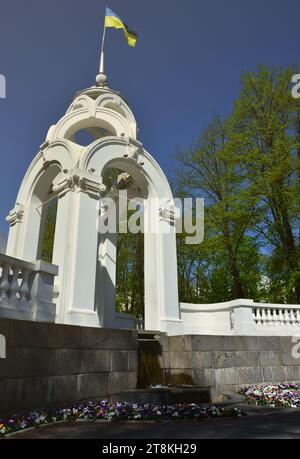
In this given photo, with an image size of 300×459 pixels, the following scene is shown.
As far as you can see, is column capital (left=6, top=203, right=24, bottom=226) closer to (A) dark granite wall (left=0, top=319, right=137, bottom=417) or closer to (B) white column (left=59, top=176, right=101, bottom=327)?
(B) white column (left=59, top=176, right=101, bottom=327)

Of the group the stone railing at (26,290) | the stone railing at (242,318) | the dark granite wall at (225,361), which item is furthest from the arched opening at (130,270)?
the stone railing at (26,290)

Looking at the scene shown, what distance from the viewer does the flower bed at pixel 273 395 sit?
697 cm

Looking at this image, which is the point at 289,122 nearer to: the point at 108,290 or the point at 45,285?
the point at 108,290

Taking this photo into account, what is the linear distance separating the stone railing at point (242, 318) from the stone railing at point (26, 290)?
633 centimetres

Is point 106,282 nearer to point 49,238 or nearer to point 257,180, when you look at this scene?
point 257,180

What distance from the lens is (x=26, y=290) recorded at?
21.7 ft

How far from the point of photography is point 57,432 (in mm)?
4340

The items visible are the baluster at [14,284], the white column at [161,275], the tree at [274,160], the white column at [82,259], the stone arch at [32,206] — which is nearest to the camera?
the baluster at [14,284]

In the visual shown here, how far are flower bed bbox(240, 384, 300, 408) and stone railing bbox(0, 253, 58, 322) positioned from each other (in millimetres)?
4634

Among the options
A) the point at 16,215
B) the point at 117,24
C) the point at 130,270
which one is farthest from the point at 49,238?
the point at 117,24

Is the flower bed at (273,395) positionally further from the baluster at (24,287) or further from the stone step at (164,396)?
the baluster at (24,287)

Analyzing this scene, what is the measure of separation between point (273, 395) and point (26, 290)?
5739mm

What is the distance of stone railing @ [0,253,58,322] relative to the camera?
6.20 m

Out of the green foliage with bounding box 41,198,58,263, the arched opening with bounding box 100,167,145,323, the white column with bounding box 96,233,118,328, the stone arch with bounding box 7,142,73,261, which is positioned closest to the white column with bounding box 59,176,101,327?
the stone arch with bounding box 7,142,73,261
